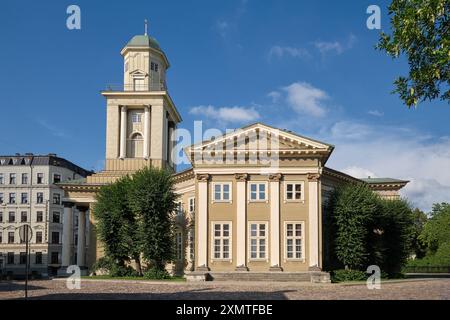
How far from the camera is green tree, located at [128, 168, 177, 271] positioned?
46.8 meters

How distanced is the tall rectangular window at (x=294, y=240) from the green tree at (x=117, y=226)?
44.2ft

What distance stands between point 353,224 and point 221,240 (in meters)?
10.5

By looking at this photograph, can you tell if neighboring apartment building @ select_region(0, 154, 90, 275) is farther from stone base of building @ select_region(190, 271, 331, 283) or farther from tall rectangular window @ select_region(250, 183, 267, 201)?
tall rectangular window @ select_region(250, 183, 267, 201)

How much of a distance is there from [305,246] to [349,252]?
11.7 ft

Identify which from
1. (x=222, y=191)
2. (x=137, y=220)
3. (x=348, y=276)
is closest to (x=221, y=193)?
(x=222, y=191)

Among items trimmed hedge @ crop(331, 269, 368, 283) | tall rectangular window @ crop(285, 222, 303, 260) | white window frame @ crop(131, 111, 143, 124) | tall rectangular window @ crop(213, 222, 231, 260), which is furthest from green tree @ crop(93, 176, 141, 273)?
trimmed hedge @ crop(331, 269, 368, 283)

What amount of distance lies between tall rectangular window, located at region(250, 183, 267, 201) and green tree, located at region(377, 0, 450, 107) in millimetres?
23854

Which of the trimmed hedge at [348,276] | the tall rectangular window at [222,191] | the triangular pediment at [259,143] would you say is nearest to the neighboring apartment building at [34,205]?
the tall rectangular window at [222,191]

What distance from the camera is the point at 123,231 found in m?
48.7

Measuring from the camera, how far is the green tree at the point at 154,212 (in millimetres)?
46781

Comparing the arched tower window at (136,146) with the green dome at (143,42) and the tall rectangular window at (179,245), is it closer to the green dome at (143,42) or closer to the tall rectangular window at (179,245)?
the green dome at (143,42)

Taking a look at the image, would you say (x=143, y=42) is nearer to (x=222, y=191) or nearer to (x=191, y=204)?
(x=191, y=204)
